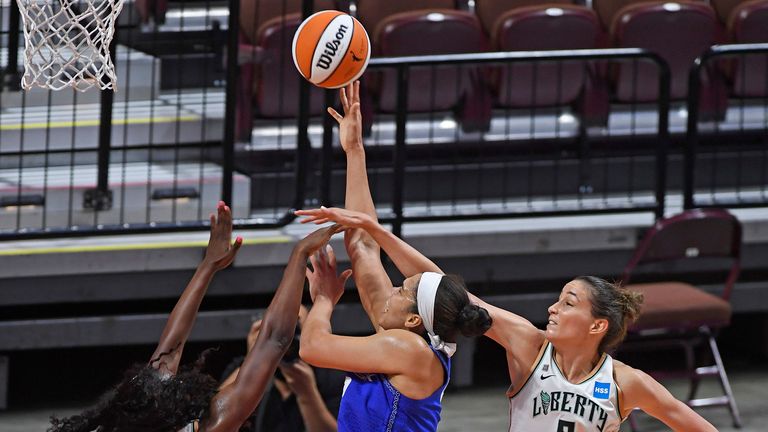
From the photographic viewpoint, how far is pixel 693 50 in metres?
8.39

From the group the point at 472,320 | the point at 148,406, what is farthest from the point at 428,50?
the point at 148,406

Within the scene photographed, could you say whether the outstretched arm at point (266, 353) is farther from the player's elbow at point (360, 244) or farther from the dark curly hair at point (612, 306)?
the dark curly hair at point (612, 306)

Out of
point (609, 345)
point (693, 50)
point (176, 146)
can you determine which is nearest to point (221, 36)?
point (176, 146)

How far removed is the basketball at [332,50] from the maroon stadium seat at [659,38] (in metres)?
3.43

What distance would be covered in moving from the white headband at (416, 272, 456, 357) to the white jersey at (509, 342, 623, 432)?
50 centimetres

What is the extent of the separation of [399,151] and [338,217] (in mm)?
2916

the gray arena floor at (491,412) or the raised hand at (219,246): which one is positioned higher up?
the raised hand at (219,246)

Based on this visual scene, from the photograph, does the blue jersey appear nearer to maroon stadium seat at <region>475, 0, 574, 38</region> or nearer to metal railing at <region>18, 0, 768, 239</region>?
metal railing at <region>18, 0, 768, 239</region>

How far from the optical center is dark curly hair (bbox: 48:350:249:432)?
3.79 metres

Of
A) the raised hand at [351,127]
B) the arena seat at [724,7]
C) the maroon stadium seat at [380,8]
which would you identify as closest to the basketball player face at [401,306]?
the raised hand at [351,127]

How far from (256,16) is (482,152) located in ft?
4.97

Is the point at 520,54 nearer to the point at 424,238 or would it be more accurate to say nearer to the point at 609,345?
the point at 424,238

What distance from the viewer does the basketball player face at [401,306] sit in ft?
13.6

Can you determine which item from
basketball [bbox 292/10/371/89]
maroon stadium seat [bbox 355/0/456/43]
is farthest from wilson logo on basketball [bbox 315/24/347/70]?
maroon stadium seat [bbox 355/0/456/43]
